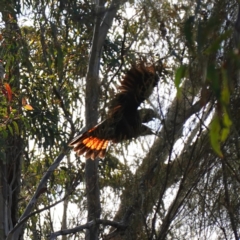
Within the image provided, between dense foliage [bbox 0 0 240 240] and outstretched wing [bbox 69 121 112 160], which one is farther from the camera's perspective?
outstretched wing [bbox 69 121 112 160]

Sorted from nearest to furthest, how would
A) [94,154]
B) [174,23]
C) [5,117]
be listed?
[174,23] → [94,154] → [5,117]

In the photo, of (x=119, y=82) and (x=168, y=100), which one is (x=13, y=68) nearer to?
(x=119, y=82)

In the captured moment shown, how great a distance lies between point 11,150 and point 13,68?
892mm

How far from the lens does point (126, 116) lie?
17.8 ft

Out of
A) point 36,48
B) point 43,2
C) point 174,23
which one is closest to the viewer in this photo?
point 174,23

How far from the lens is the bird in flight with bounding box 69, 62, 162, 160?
193 inches

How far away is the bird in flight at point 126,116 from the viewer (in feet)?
16.1

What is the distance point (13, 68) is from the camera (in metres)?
7.56

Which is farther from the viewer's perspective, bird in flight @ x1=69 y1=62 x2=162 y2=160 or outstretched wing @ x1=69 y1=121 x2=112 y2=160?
outstretched wing @ x1=69 y1=121 x2=112 y2=160

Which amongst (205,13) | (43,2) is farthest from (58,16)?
(205,13)

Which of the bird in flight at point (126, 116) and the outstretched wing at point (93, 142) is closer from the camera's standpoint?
the bird in flight at point (126, 116)

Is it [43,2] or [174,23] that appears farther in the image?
[43,2]

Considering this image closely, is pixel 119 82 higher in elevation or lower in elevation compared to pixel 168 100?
higher

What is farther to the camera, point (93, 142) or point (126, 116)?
point (93, 142)
